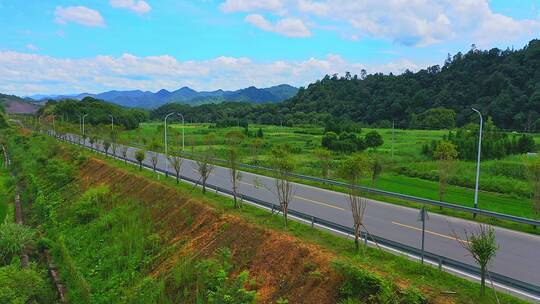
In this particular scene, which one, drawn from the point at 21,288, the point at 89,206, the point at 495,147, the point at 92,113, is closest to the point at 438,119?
the point at 495,147

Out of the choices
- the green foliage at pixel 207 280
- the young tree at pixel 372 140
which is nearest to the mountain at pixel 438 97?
the young tree at pixel 372 140

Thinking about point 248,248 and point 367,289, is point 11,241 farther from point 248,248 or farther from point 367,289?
point 367,289

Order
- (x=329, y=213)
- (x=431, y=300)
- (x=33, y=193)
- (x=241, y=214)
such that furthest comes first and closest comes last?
(x=33, y=193) → (x=329, y=213) → (x=241, y=214) → (x=431, y=300)

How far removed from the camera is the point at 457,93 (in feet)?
255

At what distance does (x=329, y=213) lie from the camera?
20422 mm

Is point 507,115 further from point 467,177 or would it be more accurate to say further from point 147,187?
point 147,187

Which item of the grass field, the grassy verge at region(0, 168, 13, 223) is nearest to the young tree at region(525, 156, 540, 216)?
the grassy verge at region(0, 168, 13, 223)

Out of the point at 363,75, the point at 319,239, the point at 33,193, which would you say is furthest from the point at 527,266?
the point at 363,75

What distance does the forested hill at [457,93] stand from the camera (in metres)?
62.9

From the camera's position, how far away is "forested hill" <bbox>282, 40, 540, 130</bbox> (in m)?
62.9

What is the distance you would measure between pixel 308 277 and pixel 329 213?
8.13 m

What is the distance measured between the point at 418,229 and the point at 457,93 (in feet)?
227

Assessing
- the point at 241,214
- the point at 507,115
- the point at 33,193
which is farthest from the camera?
the point at 507,115

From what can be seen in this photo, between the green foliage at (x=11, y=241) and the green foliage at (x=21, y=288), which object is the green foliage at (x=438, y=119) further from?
the green foliage at (x=21, y=288)
